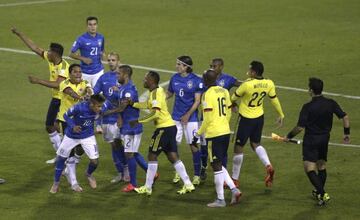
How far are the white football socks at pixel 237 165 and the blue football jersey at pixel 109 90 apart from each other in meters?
2.57

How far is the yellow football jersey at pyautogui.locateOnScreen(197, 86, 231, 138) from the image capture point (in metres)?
17.3

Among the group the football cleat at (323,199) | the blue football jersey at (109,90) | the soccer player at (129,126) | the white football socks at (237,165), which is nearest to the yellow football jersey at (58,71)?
the blue football jersey at (109,90)

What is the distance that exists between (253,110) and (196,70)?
423 inches

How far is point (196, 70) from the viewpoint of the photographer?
29172 mm

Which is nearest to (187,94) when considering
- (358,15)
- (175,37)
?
(175,37)

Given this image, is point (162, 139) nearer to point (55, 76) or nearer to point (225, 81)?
point (225, 81)

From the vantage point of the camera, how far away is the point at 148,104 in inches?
710

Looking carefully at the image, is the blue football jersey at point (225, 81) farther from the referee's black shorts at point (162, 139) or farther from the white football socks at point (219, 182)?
the white football socks at point (219, 182)

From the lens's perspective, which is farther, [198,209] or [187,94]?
[187,94]

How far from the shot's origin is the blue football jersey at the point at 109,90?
19047 mm

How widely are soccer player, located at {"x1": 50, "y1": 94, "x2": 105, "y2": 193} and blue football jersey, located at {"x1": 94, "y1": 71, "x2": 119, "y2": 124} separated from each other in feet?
2.65

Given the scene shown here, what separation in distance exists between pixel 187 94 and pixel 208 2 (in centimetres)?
2053

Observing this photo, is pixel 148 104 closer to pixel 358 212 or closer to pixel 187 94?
pixel 187 94

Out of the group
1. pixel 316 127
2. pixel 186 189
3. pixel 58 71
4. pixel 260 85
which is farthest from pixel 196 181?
pixel 58 71
